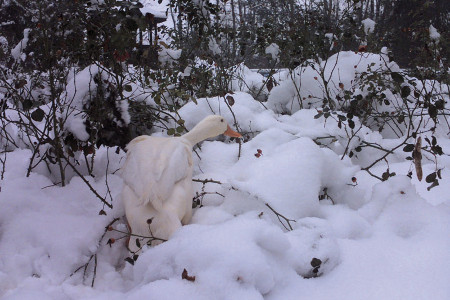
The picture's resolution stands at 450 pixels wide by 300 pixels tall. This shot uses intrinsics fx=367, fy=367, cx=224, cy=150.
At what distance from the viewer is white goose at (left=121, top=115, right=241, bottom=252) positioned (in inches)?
67.5

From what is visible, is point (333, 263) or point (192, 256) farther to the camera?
point (333, 263)

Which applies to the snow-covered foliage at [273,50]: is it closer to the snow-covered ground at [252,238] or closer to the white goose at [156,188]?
the snow-covered ground at [252,238]

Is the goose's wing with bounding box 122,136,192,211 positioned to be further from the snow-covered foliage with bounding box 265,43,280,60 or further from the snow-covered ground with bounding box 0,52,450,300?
the snow-covered foliage with bounding box 265,43,280,60

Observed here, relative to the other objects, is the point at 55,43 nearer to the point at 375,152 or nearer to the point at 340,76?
the point at 375,152

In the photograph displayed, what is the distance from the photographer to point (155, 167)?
1820 mm

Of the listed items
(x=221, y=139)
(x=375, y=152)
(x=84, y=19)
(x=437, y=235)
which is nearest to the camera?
(x=437, y=235)

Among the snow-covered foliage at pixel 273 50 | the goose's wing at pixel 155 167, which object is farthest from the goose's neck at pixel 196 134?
the snow-covered foliage at pixel 273 50

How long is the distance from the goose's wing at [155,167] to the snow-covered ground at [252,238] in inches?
8.9

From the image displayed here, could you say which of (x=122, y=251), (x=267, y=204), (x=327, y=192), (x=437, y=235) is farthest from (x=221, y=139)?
(x=437, y=235)

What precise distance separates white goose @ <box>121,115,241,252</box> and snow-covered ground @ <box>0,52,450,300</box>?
0.41ft

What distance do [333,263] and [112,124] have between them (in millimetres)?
1348

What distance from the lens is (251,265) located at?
1388mm

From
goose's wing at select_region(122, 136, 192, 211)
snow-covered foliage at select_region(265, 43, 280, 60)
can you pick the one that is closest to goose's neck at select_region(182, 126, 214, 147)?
goose's wing at select_region(122, 136, 192, 211)

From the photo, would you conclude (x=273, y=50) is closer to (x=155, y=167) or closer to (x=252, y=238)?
(x=155, y=167)
